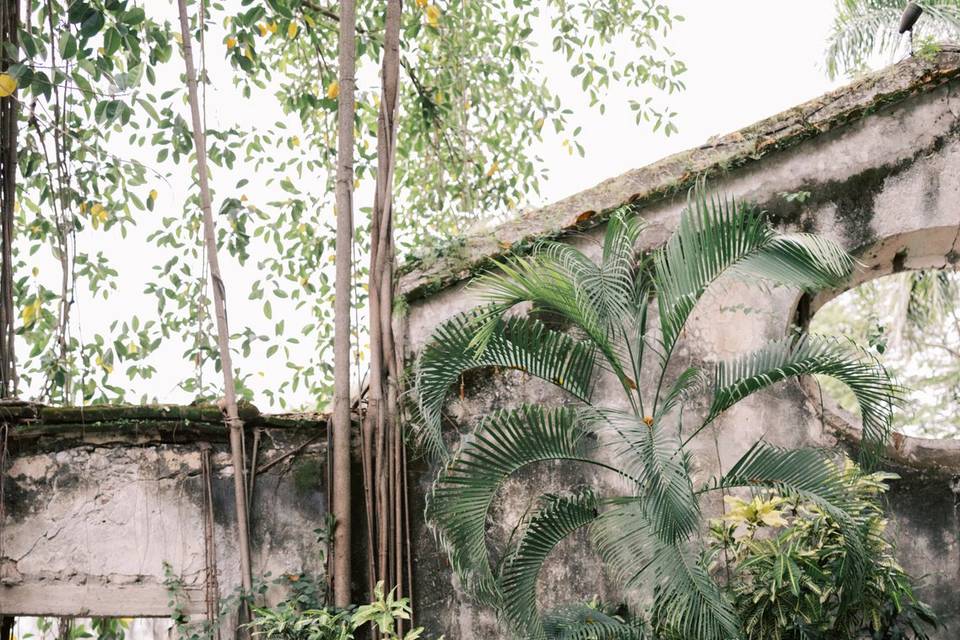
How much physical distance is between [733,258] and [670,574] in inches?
45.8

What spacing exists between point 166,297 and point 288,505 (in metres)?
2.12

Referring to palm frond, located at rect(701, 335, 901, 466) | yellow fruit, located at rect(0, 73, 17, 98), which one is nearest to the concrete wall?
palm frond, located at rect(701, 335, 901, 466)

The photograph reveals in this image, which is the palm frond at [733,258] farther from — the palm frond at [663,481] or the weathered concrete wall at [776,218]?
the weathered concrete wall at [776,218]

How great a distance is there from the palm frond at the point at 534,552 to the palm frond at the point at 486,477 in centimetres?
7

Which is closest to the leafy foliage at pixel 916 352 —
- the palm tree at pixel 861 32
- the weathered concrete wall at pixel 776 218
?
the palm tree at pixel 861 32

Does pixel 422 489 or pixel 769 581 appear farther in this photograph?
pixel 422 489

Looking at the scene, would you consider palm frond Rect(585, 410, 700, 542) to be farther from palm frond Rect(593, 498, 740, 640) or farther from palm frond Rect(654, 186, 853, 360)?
palm frond Rect(654, 186, 853, 360)

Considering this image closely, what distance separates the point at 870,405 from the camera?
12.8 feet

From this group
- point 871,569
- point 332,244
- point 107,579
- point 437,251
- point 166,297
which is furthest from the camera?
point 332,244

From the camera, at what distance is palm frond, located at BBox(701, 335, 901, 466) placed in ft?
12.6

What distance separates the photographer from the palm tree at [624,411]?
3.71 meters

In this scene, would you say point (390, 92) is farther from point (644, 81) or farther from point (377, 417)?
point (644, 81)

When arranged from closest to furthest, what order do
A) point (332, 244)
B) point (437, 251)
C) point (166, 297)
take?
point (437, 251) < point (166, 297) < point (332, 244)

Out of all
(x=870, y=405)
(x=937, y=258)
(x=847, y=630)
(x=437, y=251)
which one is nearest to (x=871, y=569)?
(x=847, y=630)
